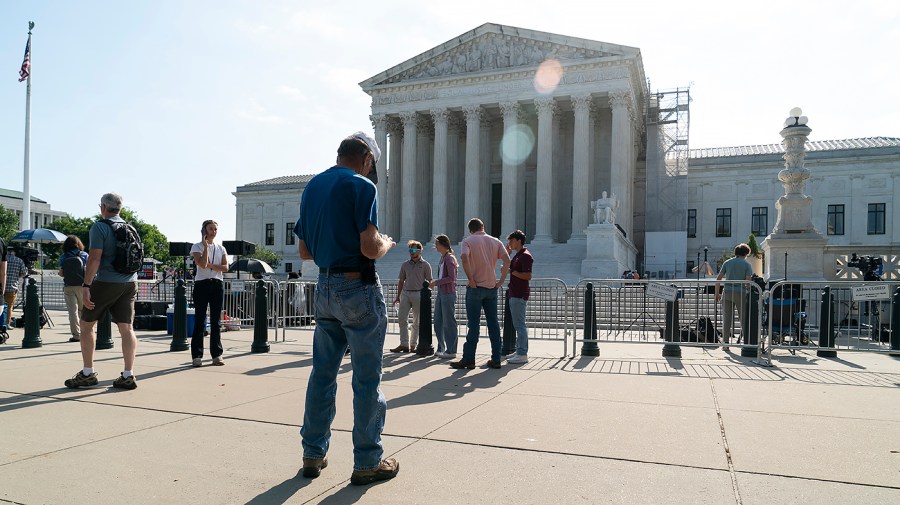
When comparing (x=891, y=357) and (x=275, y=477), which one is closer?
(x=275, y=477)

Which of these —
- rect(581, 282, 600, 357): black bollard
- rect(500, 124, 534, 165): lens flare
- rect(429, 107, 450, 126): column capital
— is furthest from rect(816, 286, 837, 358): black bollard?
rect(429, 107, 450, 126): column capital

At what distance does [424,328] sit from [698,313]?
659cm

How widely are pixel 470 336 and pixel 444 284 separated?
166 centimetres

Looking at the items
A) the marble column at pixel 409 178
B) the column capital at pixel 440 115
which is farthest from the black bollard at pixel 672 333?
the column capital at pixel 440 115

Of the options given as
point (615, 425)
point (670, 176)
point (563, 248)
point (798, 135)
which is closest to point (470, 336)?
point (615, 425)

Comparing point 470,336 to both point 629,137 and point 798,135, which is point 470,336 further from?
point 629,137

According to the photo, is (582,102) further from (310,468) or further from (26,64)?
(310,468)

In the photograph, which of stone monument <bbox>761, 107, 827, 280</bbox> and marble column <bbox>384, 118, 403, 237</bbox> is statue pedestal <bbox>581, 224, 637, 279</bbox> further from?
marble column <bbox>384, 118, 403, 237</bbox>

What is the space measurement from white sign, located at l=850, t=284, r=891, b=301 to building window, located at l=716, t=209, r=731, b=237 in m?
46.8

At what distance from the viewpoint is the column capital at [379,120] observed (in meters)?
43.5

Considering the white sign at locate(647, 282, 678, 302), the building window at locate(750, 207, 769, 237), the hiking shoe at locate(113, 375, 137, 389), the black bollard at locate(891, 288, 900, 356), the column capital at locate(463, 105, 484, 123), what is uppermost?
the column capital at locate(463, 105, 484, 123)

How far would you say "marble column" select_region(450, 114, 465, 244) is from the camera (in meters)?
43.7

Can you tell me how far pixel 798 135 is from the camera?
16516 mm

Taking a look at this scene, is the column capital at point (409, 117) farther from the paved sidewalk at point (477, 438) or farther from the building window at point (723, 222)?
the paved sidewalk at point (477, 438)
